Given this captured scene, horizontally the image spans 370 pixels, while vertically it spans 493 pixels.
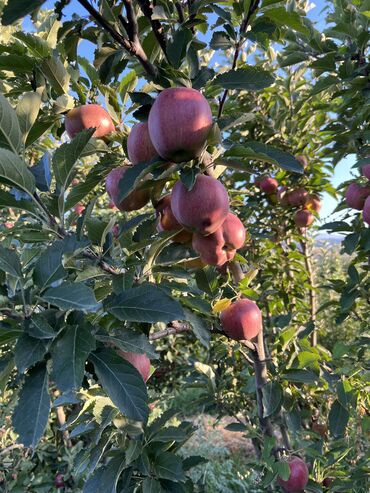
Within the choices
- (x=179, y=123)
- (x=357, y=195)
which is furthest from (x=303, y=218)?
(x=179, y=123)

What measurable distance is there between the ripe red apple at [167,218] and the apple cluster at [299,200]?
4.75 feet

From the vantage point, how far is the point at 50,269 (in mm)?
752

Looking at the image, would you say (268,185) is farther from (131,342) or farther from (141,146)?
(131,342)

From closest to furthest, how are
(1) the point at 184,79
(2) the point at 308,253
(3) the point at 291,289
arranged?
(1) the point at 184,79, (3) the point at 291,289, (2) the point at 308,253

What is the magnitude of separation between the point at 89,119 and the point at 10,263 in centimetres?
40

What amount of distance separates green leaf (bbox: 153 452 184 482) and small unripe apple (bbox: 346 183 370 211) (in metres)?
1.28

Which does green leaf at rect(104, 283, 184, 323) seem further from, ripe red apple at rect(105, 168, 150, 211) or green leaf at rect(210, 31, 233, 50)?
green leaf at rect(210, 31, 233, 50)

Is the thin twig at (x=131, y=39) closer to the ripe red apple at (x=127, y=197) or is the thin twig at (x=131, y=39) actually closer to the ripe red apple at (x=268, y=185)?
the ripe red apple at (x=127, y=197)

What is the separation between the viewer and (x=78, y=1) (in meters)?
0.69

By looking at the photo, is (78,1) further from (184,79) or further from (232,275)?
(232,275)

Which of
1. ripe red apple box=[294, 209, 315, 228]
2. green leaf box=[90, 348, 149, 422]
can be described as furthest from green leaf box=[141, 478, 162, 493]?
ripe red apple box=[294, 209, 315, 228]

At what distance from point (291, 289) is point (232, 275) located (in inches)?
57.6

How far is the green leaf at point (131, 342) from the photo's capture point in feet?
2.56

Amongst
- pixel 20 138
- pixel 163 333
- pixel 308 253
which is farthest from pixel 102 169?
pixel 308 253
